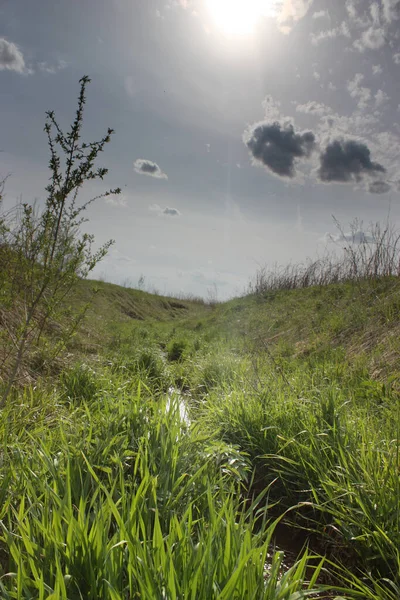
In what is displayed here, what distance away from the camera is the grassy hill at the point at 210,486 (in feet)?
4.70

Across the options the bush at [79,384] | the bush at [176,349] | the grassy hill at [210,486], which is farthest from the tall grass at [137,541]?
the bush at [176,349]

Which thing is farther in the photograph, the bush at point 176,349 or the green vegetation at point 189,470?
the bush at point 176,349

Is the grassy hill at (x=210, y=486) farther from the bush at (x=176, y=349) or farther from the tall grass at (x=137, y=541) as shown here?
the bush at (x=176, y=349)

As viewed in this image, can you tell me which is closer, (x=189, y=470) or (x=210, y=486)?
(x=210, y=486)

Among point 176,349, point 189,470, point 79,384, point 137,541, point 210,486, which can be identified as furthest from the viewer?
point 176,349

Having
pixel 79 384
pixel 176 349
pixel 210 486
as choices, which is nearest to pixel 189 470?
pixel 210 486

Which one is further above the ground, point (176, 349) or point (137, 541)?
point (176, 349)

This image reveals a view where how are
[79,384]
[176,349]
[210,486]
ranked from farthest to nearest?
[176,349]
[79,384]
[210,486]

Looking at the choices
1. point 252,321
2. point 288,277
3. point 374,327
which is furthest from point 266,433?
point 288,277

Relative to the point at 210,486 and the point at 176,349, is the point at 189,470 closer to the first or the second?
the point at 210,486

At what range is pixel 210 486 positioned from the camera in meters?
2.00

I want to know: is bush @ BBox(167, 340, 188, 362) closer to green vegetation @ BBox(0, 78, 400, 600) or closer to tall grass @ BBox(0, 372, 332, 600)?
green vegetation @ BBox(0, 78, 400, 600)

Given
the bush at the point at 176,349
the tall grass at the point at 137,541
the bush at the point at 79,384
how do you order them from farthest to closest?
the bush at the point at 176,349, the bush at the point at 79,384, the tall grass at the point at 137,541

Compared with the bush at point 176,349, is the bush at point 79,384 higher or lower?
lower
